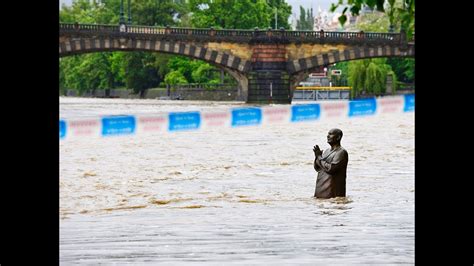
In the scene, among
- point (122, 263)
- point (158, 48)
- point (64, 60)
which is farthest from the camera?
point (64, 60)

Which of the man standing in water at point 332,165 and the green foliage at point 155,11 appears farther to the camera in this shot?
the green foliage at point 155,11

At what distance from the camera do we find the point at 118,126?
35.1m

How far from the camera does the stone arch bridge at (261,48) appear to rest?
5538 cm

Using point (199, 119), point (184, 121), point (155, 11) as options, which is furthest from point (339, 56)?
point (184, 121)

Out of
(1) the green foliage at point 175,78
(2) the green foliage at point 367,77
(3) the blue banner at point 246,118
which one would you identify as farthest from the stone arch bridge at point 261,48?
(3) the blue banner at point 246,118

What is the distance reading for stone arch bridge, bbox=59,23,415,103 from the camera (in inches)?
2180

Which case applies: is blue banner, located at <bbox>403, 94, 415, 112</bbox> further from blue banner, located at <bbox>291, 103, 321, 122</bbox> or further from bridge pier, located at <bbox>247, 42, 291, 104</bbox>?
bridge pier, located at <bbox>247, 42, 291, 104</bbox>

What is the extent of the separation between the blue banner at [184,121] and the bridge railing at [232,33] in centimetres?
1477

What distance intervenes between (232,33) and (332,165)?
160 feet

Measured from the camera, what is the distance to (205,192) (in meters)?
14.5

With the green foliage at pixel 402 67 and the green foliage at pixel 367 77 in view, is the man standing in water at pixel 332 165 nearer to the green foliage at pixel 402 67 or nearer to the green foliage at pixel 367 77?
the green foliage at pixel 367 77

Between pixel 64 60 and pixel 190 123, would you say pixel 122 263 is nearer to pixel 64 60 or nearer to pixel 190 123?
pixel 190 123
